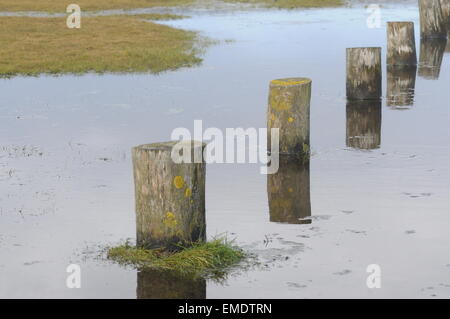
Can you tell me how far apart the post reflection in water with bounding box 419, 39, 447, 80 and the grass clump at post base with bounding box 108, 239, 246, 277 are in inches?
581

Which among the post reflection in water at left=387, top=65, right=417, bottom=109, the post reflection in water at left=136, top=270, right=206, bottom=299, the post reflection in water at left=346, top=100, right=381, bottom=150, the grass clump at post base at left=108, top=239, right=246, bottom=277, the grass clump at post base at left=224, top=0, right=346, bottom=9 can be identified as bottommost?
the post reflection in water at left=136, top=270, right=206, bottom=299

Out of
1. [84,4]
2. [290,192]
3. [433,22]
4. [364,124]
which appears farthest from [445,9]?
[84,4]

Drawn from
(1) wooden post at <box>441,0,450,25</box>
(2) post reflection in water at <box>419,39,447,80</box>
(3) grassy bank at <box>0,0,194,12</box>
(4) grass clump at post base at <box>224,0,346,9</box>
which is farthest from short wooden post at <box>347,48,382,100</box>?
(4) grass clump at post base at <box>224,0,346,9</box>

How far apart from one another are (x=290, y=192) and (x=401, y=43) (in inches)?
496

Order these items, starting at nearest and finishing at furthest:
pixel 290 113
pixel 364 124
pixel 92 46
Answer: pixel 290 113 < pixel 364 124 < pixel 92 46

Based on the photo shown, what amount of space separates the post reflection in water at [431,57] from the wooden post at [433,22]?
0.31 m

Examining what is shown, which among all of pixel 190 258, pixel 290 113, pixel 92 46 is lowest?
pixel 190 258

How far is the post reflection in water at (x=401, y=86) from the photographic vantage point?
789 inches

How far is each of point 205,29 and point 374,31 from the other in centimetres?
679

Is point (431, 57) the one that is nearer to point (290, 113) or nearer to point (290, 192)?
point (290, 113)

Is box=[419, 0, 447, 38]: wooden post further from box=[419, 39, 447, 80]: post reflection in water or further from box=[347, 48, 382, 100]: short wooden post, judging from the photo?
box=[347, 48, 382, 100]: short wooden post

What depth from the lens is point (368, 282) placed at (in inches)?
363

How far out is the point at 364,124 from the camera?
17547 millimetres

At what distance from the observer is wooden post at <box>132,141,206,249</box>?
31.9 feet
